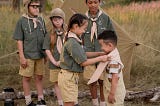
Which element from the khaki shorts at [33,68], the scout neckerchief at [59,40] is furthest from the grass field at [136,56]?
the scout neckerchief at [59,40]

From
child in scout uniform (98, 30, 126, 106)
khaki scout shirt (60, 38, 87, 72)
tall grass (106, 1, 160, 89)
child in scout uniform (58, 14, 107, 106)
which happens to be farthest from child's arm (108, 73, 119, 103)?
tall grass (106, 1, 160, 89)

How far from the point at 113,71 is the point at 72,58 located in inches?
17.4

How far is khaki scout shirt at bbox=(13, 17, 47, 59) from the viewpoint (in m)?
4.75

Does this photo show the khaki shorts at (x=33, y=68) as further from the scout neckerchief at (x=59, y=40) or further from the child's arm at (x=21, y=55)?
the scout neckerchief at (x=59, y=40)

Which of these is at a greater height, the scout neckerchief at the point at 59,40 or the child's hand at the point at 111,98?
the scout neckerchief at the point at 59,40

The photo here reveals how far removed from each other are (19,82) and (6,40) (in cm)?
110

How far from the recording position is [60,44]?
4594mm

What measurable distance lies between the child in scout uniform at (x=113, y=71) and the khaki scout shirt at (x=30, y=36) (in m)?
1.26

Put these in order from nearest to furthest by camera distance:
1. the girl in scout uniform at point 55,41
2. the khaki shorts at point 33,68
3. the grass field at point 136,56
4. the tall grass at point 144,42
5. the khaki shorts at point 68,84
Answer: the khaki shorts at point 68,84
the girl in scout uniform at point 55,41
the khaki shorts at point 33,68
the grass field at point 136,56
the tall grass at point 144,42

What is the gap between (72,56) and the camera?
3.80 m

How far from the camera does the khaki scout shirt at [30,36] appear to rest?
4754 millimetres

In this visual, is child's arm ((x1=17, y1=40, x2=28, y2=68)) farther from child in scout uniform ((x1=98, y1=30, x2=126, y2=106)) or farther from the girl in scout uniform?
child in scout uniform ((x1=98, y1=30, x2=126, y2=106))

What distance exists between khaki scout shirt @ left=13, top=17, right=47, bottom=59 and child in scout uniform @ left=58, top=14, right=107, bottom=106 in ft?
3.11

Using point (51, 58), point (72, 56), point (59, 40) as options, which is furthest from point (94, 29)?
point (72, 56)
